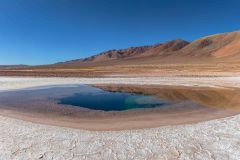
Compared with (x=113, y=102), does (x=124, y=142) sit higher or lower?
higher

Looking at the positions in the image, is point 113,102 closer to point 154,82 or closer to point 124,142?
point 124,142

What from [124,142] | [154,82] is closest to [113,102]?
[124,142]

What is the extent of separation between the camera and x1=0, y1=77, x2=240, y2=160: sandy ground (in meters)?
6.47

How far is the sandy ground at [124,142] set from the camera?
647 cm

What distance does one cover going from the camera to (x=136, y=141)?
294 inches

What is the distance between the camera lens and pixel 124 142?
24.3 feet

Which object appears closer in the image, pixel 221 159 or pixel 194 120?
pixel 221 159

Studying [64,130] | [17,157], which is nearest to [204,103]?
[64,130]

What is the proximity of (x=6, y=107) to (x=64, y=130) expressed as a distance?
6.54 m

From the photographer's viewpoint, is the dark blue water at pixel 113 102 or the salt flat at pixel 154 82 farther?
the salt flat at pixel 154 82

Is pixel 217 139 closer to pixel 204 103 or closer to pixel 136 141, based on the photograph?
pixel 136 141

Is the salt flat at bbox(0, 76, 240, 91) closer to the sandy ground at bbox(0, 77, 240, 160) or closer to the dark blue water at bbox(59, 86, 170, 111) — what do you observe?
the dark blue water at bbox(59, 86, 170, 111)

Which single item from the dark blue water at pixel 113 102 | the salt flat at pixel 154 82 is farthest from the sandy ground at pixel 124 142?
the salt flat at pixel 154 82

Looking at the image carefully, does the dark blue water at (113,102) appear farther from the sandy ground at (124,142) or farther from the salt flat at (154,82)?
the salt flat at (154,82)
